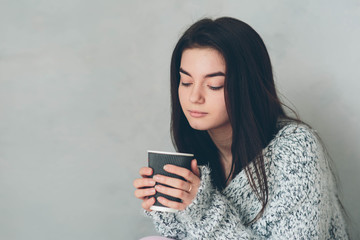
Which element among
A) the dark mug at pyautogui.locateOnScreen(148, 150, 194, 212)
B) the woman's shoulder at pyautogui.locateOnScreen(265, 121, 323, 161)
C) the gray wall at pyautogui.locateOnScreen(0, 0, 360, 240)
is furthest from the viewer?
the gray wall at pyautogui.locateOnScreen(0, 0, 360, 240)

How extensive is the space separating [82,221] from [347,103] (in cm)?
96

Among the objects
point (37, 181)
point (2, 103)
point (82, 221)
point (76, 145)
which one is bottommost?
point (82, 221)

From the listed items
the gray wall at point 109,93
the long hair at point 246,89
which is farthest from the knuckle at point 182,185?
the gray wall at point 109,93

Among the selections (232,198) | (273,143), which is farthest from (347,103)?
(232,198)

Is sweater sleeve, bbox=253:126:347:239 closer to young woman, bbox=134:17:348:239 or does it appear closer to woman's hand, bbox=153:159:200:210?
young woman, bbox=134:17:348:239

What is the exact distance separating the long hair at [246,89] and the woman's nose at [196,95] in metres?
0.06

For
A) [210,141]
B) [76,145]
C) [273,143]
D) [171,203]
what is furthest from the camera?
[76,145]

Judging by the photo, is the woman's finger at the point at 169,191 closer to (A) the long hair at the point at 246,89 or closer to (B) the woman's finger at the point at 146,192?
(B) the woman's finger at the point at 146,192

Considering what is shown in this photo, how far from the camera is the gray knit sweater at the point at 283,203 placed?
0.95 meters

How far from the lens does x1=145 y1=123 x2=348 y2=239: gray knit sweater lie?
0.95 metres

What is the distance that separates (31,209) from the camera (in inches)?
53.9

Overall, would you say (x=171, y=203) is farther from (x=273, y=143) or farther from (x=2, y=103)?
(x=2, y=103)

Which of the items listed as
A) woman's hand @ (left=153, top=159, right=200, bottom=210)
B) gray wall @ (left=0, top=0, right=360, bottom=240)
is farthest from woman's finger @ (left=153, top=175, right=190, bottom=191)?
gray wall @ (left=0, top=0, right=360, bottom=240)

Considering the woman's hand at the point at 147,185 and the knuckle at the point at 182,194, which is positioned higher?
the woman's hand at the point at 147,185
